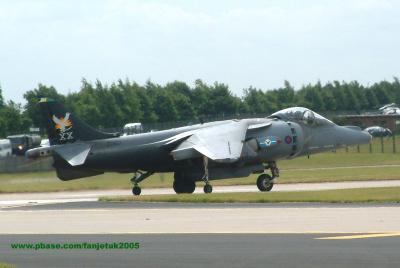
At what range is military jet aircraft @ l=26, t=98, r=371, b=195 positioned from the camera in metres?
37.9

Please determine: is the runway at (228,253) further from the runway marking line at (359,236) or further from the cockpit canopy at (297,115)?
the cockpit canopy at (297,115)

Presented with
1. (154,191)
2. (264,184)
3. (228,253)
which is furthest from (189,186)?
(228,253)

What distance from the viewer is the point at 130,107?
108 meters

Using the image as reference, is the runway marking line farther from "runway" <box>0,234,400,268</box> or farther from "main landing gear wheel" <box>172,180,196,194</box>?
"main landing gear wheel" <box>172,180,196,194</box>

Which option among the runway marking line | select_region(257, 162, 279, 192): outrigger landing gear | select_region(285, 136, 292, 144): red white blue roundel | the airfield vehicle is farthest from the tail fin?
the airfield vehicle

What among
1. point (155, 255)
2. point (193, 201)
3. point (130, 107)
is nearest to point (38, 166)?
point (193, 201)

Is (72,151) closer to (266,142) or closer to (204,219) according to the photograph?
(266,142)

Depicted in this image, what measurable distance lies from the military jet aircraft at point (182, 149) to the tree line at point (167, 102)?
5412 centimetres

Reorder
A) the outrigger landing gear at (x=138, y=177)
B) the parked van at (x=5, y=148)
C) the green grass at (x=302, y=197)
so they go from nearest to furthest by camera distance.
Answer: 1. the green grass at (x=302, y=197)
2. the outrigger landing gear at (x=138, y=177)
3. the parked van at (x=5, y=148)

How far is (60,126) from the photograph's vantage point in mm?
38156

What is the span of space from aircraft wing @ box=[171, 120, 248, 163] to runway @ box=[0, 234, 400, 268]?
56.0 feet

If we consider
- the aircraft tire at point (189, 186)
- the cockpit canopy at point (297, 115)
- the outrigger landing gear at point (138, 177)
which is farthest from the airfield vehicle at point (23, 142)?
the cockpit canopy at point (297, 115)

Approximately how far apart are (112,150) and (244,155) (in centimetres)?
495

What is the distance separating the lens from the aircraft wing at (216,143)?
37250 mm
